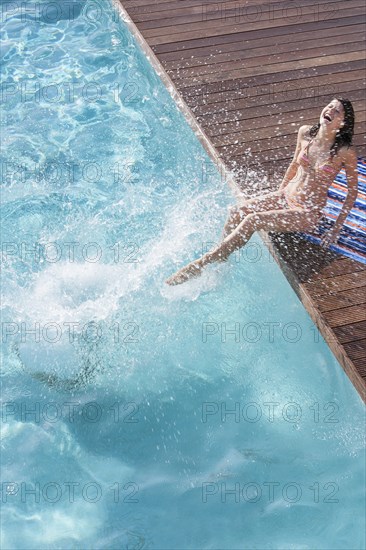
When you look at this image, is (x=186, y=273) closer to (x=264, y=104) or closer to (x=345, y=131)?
(x=345, y=131)

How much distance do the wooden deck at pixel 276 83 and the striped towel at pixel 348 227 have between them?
83 millimetres

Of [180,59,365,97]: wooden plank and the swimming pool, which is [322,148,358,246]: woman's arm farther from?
[180,59,365,97]: wooden plank

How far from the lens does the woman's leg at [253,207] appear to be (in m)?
5.38

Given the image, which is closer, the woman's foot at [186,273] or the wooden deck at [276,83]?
the wooden deck at [276,83]

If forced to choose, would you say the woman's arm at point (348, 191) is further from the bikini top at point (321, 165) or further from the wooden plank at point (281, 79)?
the wooden plank at point (281, 79)

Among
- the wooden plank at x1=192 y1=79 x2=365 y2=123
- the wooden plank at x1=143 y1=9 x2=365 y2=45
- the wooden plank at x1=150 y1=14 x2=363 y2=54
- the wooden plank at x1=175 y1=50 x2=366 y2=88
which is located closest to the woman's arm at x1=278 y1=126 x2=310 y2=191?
the wooden plank at x1=192 y1=79 x2=365 y2=123

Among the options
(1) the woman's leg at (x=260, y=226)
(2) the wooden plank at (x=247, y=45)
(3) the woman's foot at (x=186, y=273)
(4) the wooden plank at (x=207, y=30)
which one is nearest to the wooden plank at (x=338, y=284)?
(1) the woman's leg at (x=260, y=226)

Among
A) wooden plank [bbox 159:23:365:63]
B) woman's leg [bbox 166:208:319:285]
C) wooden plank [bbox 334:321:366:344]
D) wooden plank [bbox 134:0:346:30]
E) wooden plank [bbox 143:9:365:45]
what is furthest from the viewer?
wooden plank [bbox 134:0:346:30]

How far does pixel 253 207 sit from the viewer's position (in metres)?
5.41

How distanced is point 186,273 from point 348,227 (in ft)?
4.00

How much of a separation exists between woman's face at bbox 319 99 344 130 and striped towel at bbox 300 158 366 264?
724 mm

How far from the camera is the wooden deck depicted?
5047 mm

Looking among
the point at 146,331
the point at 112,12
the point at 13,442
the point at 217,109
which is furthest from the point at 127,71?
the point at 13,442

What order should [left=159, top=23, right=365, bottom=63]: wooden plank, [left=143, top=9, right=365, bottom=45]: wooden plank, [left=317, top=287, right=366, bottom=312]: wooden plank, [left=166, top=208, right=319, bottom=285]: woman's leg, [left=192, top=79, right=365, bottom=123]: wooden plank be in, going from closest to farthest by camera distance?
1. [left=317, top=287, right=366, bottom=312]: wooden plank
2. [left=166, top=208, right=319, bottom=285]: woman's leg
3. [left=192, top=79, right=365, bottom=123]: wooden plank
4. [left=159, top=23, right=365, bottom=63]: wooden plank
5. [left=143, top=9, right=365, bottom=45]: wooden plank
